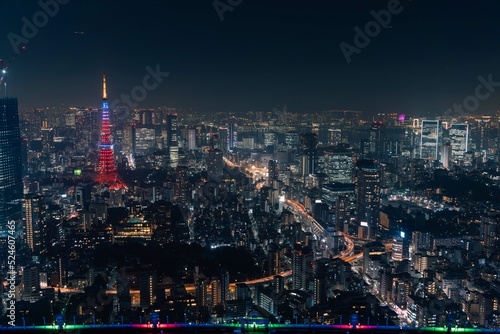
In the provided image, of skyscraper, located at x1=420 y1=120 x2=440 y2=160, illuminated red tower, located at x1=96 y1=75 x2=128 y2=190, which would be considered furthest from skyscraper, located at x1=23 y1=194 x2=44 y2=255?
skyscraper, located at x1=420 y1=120 x2=440 y2=160

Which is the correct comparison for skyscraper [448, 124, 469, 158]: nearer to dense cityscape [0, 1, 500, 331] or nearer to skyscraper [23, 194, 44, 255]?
dense cityscape [0, 1, 500, 331]


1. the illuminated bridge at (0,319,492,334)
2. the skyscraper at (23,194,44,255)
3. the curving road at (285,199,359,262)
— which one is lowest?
the curving road at (285,199,359,262)

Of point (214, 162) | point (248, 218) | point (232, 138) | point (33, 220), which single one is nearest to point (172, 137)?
point (214, 162)

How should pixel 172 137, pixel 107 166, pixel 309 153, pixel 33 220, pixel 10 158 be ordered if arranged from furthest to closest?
1. pixel 172 137
2. pixel 309 153
3. pixel 107 166
4. pixel 10 158
5. pixel 33 220

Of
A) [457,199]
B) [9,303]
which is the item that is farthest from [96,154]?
[457,199]

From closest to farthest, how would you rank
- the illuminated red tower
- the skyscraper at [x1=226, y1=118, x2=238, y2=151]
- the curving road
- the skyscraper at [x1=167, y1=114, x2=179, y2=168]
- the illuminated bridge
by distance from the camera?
the illuminated bridge, the curving road, the illuminated red tower, the skyscraper at [x1=167, y1=114, x2=179, y2=168], the skyscraper at [x1=226, y1=118, x2=238, y2=151]

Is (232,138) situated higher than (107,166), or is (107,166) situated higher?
(232,138)

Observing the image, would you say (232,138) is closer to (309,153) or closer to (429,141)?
(309,153)
